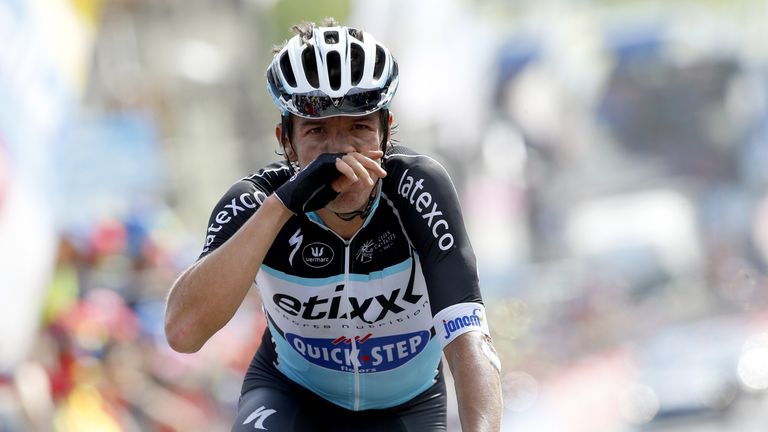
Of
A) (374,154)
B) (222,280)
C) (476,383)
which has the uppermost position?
(374,154)

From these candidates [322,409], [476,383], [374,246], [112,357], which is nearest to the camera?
[476,383]

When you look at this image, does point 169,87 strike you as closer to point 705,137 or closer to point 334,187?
point 705,137

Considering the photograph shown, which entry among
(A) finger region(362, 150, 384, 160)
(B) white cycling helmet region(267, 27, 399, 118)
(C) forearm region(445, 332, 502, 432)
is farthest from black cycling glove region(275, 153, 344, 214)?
(C) forearm region(445, 332, 502, 432)

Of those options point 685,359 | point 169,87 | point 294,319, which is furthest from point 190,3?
point 294,319

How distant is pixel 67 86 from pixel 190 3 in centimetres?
1755

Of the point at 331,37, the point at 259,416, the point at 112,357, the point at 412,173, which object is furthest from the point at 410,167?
the point at 112,357

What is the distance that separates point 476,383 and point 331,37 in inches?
51.1

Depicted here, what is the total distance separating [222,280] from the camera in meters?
3.88

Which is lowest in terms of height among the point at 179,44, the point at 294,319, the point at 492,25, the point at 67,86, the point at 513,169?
the point at 294,319

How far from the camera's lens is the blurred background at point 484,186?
9430 millimetres

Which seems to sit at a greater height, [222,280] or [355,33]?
[355,33]

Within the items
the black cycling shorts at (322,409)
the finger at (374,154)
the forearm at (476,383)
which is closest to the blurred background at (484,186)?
the black cycling shorts at (322,409)

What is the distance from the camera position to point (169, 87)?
77.0ft

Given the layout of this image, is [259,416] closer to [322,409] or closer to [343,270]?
[322,409]
